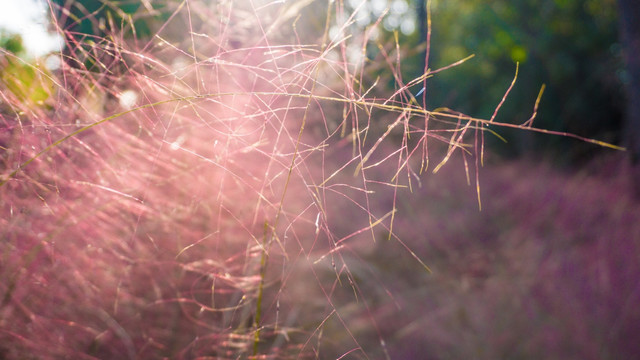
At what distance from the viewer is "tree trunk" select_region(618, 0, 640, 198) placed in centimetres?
289

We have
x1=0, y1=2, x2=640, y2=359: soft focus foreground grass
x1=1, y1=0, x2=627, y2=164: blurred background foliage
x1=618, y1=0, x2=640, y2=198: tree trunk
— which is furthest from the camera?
x1=1, y1=0, x2=627, y2=164: blurred background foliage

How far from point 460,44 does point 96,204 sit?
11228 millimetres

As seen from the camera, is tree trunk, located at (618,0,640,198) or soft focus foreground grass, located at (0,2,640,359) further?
tree trunk, located at (618,0,640,198)

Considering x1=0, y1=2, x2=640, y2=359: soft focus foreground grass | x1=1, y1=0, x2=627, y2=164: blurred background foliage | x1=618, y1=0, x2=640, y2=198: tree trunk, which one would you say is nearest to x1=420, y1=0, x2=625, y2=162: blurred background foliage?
x1=1, y1=0, x2=627, y2=164: blurred background foliage

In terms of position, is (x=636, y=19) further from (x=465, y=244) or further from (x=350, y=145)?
(x=350, y=145)

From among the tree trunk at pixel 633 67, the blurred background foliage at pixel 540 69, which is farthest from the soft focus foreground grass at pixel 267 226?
the blurred background foliage at pixel 540 69

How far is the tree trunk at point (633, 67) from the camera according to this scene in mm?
2887

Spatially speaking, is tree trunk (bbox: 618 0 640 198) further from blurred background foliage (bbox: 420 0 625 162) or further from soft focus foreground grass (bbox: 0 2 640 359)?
blurred background foliage (bbox: 420 0 625 162)

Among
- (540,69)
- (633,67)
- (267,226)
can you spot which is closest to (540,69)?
(540,69)

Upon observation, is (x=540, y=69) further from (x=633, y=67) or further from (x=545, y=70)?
(x=633, y=67)

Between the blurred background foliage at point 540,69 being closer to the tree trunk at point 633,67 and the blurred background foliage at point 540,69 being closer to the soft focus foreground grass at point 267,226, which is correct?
the tree trunk at point 633,67

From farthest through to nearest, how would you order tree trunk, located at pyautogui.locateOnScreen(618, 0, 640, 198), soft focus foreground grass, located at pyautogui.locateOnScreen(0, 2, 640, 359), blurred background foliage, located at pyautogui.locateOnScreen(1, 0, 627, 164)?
1. blurred background foliage, located at pyautogui.locateOnScreen(1, 0, 627, 164)
2. tree trunk, located at pyautogui.locateOnScreen(618, 0, 640, 198)
3. soft focus foreground grass, located at pyautogui.locateOnScreen(0, 2, 640, 359)

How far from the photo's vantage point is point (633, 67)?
2943 mm

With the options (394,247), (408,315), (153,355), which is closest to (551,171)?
(394,247)
